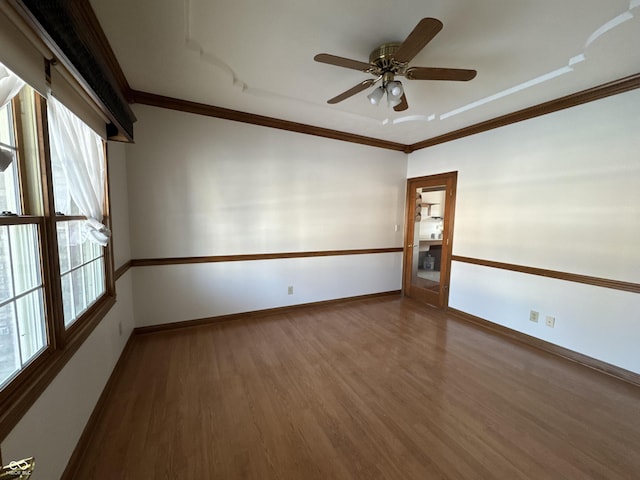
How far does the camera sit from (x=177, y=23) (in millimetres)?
1678

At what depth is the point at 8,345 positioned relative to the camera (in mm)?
1026

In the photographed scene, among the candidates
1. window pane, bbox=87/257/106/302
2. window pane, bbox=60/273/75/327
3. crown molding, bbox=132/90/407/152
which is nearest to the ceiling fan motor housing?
crown molding, bbox=132/90/407/152

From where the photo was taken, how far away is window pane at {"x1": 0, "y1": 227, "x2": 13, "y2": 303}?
101cm

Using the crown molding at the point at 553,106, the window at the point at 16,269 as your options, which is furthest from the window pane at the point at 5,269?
the crown molding at the point at 553,106

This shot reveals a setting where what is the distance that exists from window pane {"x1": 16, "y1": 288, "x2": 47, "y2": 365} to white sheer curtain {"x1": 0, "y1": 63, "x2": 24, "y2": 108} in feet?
2.60

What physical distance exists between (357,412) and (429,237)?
10.5 feet

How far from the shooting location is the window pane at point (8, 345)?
0.99 meters

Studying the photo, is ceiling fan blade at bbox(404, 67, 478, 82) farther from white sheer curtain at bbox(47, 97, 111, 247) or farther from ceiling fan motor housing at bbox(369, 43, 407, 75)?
white sheer curtain at bbox(47, 97, 111, 247)

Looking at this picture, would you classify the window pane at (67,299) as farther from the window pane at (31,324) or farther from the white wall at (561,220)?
the white wall at (561,220)

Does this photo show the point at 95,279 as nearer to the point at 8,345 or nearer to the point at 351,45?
the point at 8,345

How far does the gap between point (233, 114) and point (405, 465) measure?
352 centimetres

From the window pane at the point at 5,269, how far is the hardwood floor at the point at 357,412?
108cm

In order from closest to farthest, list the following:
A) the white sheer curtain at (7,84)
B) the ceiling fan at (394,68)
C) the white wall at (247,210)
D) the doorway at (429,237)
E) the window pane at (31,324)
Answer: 1. the white sheer curtain at (7,84)
2. the window pane at (31,324)
3. the ceiling fan at (394,68)
4. the white wall at (247,210)
5. the doorway at (429,237)

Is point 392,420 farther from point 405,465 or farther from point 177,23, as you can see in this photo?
point 177,23
